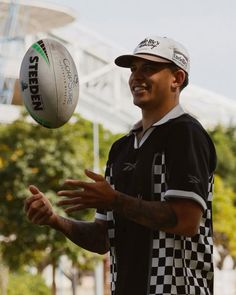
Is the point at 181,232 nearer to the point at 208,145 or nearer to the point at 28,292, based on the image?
the point at 208,145

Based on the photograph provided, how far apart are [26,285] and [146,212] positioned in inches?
1281

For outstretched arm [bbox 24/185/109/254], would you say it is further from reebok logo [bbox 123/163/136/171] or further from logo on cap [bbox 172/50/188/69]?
logo on cap [bbox 172/50/188/69]

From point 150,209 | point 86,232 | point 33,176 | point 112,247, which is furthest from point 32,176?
point 150,209

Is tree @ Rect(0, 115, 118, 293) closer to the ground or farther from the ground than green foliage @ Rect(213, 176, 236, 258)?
farther from the ground

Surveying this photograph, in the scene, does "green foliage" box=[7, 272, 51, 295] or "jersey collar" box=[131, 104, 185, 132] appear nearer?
"jersey collar" box=[131, 104, 185, 132]

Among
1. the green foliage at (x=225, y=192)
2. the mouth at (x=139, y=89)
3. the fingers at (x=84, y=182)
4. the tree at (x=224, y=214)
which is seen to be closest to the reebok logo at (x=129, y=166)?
the mouth at (x=139, y=89)

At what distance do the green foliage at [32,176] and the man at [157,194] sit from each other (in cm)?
2545

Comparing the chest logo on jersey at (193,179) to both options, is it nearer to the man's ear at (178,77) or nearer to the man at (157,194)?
the man at (157,194)

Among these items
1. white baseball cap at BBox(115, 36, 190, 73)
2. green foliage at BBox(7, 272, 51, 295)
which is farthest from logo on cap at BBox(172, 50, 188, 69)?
green foliage at BBox(7, 272, 51, 295)

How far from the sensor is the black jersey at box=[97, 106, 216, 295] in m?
5.05

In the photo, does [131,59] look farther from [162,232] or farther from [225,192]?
[225,192]

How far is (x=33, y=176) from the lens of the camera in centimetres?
3191

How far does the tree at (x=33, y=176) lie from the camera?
1235 inches

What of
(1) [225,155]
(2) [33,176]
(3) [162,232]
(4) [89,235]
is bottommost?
(1) [225,155]
